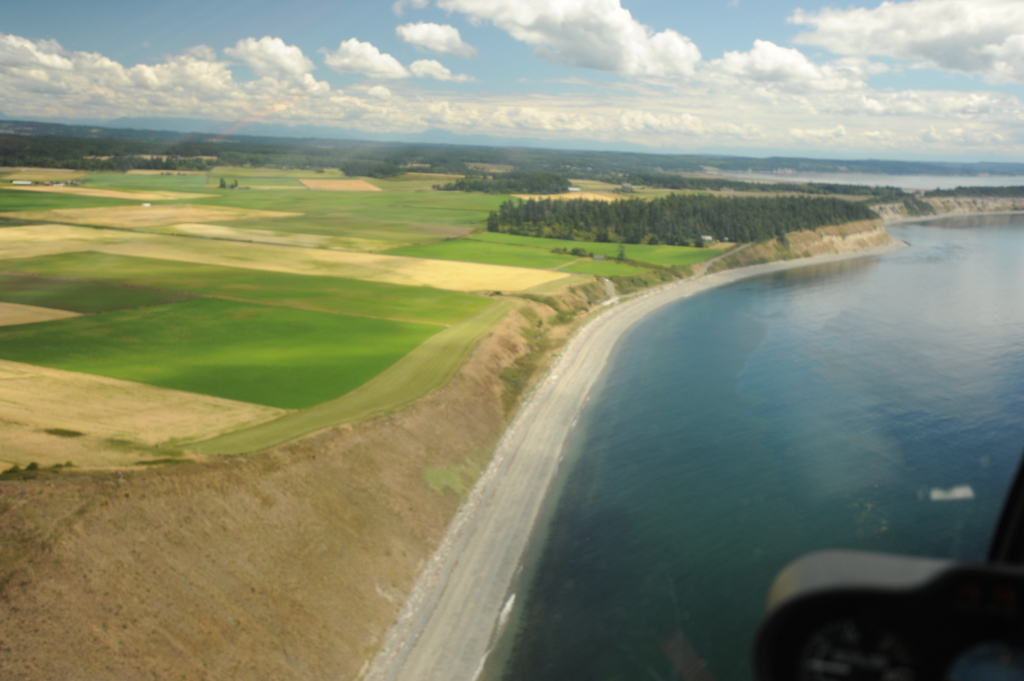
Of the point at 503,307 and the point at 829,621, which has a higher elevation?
the point at 829,621

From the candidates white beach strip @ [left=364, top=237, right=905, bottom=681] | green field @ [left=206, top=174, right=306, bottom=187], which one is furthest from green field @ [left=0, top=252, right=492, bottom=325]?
green field @ [left=206, top=174, right=306, bottom=187]

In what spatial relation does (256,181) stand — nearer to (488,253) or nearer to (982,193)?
(488,253)

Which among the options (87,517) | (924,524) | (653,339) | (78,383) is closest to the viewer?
(87,517)

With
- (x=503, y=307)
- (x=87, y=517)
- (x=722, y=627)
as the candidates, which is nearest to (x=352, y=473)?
(x=87, y=517)

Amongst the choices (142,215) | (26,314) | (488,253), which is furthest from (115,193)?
(26,314)

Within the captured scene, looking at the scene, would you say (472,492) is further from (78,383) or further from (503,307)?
(503,307)

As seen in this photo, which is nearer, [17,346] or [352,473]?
[352,473]
